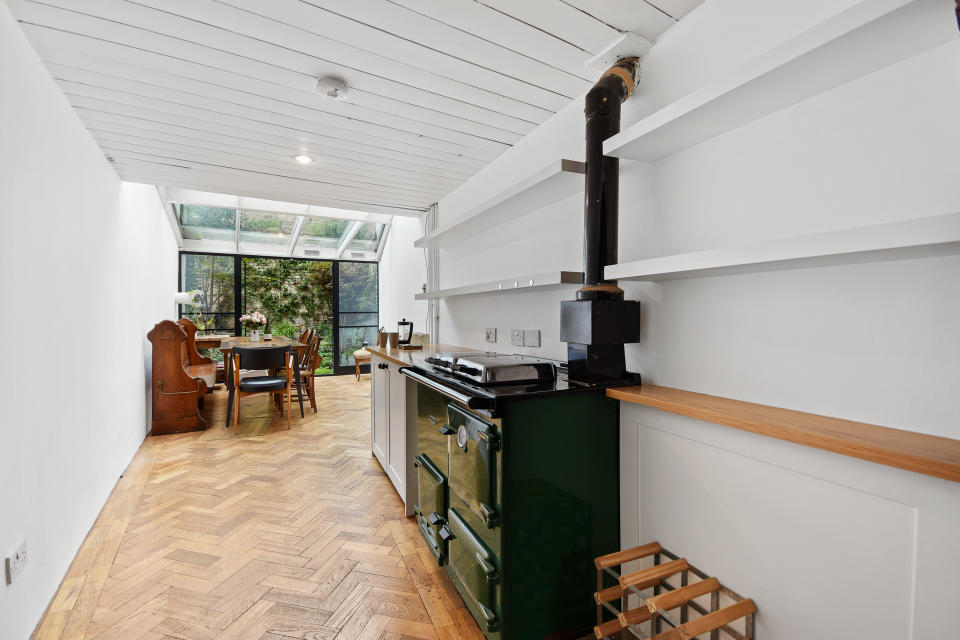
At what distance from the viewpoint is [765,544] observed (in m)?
1.25

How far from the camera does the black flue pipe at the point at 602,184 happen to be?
Answer: 5.40 feet

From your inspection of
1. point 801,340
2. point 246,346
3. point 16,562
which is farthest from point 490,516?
point 246,346

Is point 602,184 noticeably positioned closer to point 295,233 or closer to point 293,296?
point 295,233

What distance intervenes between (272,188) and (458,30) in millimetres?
2523

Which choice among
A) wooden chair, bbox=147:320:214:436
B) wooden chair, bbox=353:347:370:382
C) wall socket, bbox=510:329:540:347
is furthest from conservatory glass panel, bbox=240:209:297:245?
wall socket, bbox=510:329:540:347

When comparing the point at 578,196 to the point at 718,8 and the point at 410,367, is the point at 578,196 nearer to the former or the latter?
the point at 718,8

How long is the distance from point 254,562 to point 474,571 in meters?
1.21

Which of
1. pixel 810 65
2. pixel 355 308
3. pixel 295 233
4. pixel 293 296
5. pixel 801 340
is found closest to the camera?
pixel 810 65

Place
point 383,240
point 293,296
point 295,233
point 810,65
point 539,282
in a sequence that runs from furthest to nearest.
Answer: point 383,240
point 293,296
point 295,233
point 539,282
point 810,65

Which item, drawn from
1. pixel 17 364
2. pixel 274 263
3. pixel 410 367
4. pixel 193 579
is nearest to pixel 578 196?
pixel 410 367

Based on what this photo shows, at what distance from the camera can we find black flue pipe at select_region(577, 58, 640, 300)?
164cm

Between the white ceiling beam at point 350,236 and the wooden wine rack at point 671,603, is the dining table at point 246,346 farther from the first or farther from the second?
the wooden wine rack at point 671,603

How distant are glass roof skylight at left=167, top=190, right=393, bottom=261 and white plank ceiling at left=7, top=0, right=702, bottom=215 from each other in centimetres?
340

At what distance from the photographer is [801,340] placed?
3.98ft
